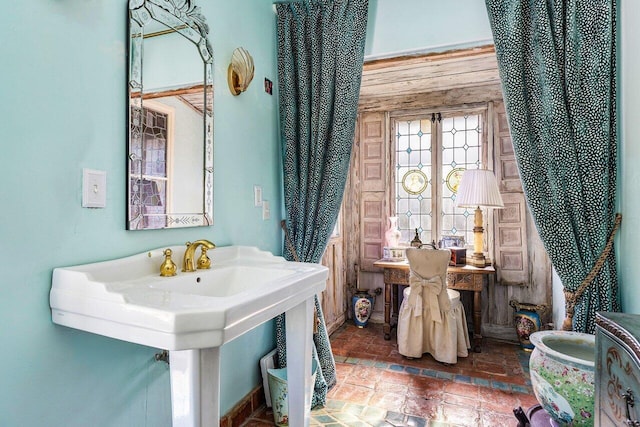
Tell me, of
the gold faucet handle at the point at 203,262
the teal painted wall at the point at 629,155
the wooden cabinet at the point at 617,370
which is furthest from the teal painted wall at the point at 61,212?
the teal painted wall at the point at 629,155

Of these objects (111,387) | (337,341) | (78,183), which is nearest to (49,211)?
(78,183)

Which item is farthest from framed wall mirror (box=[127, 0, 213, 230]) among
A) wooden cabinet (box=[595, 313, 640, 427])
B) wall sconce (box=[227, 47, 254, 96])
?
wooden cabinet (box=[595, 313, 640, 427])

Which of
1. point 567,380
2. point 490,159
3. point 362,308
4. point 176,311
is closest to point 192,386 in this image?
point 176,311

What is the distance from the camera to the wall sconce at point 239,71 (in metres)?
1.77

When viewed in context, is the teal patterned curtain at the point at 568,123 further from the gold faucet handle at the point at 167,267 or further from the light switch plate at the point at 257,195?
the gold faucet handle at the point at 167,267

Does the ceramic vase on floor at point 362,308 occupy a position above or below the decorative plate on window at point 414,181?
below

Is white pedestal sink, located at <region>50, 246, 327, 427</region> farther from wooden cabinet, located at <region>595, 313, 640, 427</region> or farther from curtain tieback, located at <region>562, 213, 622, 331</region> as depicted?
curtain tieback, located at <region>562, 213, 622, 331</region>

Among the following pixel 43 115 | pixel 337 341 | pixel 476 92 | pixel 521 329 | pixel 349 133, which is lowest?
pixel 337 341

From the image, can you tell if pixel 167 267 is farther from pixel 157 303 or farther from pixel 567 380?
pixel 567 380

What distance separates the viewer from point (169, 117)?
142 cm

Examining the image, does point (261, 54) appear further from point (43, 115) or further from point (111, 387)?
point (111, 387)

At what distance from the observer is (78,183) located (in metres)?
1.08

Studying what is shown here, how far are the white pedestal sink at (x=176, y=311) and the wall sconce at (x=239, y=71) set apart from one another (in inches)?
36.7

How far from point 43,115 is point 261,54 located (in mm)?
1346
